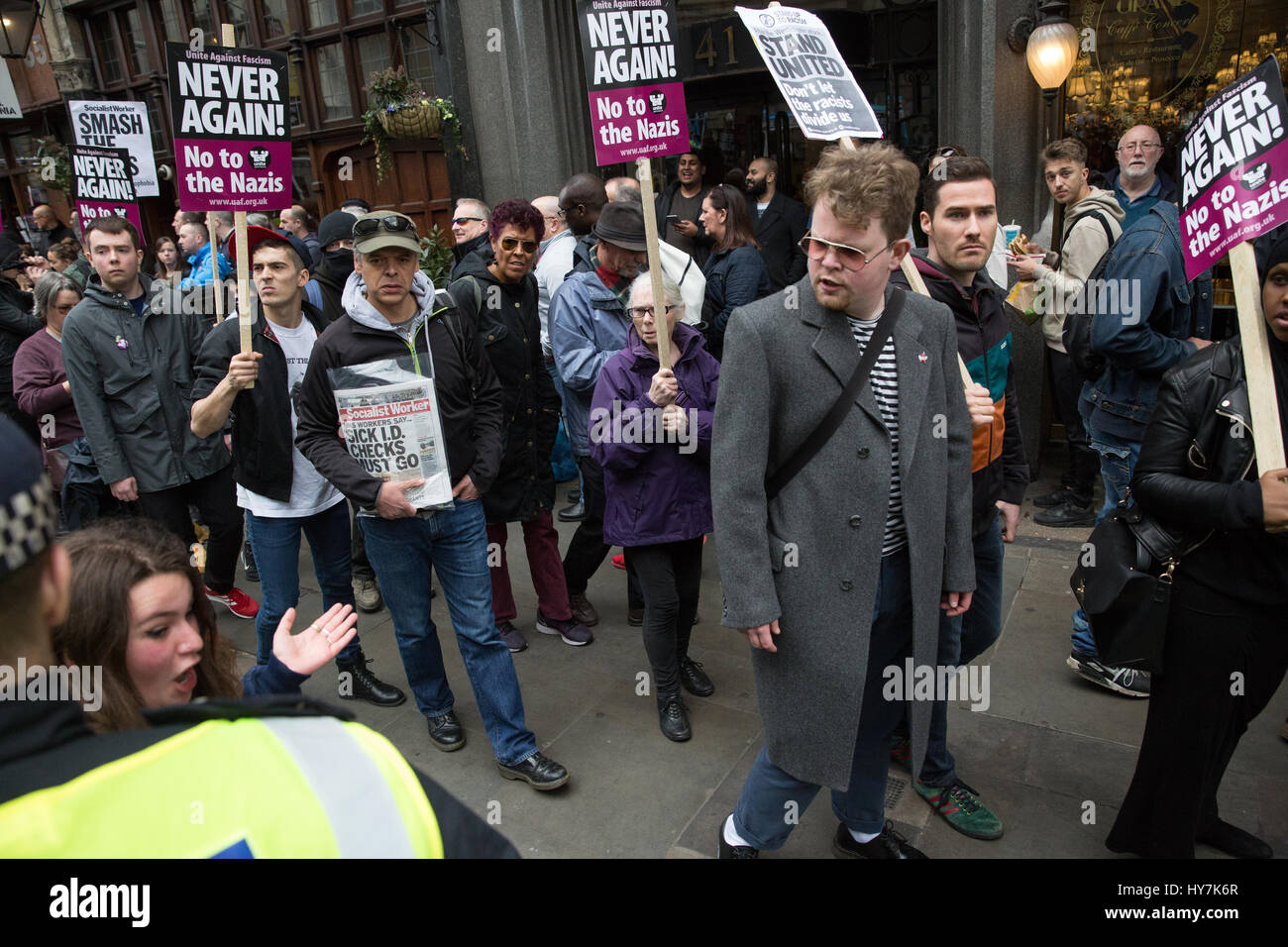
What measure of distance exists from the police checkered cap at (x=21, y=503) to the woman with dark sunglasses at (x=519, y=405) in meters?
3.33

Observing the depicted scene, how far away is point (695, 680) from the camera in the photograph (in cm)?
414

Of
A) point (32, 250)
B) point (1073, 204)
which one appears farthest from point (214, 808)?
point (32, 250)

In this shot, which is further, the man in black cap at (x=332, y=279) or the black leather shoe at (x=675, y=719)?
the man in black cap at (x=332, y=279)

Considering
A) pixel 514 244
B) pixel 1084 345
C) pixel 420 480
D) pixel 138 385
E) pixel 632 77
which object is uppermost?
pixel 632 77

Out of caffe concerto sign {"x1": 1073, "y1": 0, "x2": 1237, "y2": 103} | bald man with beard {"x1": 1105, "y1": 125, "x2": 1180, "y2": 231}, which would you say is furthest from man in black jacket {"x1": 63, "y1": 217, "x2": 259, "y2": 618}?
caffe concerto sign {"x1": 1073, "y1": 0, "x2": 1237, "y2": 103}

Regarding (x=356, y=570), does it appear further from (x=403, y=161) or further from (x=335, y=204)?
(x=335, y=204)

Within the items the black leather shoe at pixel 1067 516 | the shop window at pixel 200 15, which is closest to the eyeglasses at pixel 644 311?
the black leather shoe at pixel 1067 516

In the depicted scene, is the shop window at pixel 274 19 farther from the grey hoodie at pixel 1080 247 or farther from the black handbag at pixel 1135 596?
the black handbag at pixel 1135 596

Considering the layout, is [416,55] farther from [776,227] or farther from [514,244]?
[514,244]

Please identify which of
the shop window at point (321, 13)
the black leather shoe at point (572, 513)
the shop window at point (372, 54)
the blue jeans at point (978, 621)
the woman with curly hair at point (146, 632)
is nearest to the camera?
the woman with curly hair at point (146, 632)

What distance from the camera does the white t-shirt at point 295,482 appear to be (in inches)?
155

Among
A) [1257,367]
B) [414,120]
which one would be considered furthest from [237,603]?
[414,120]

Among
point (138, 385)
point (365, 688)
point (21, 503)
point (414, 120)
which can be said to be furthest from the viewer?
point (414, 120)

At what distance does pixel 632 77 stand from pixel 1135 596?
277cm
